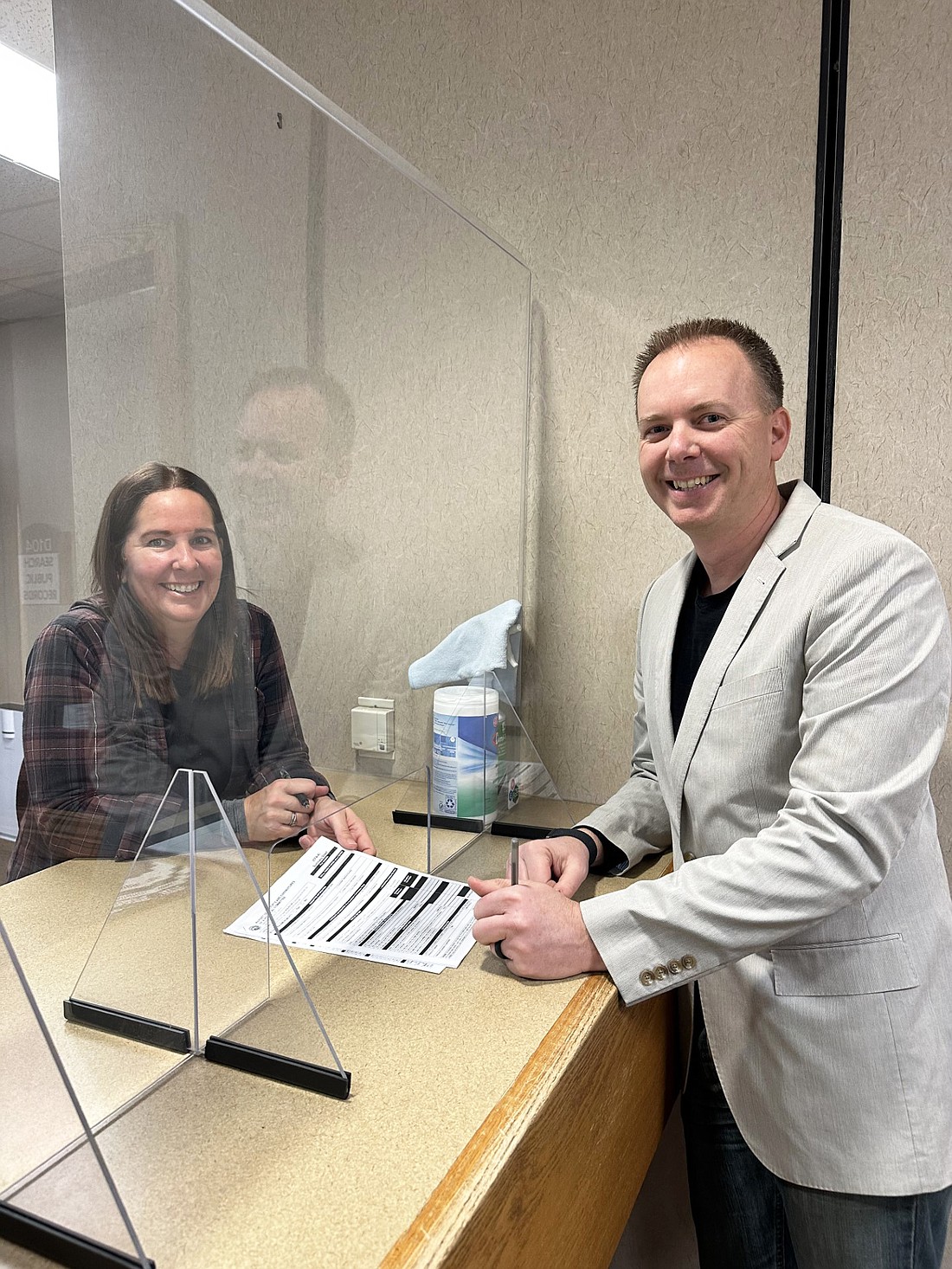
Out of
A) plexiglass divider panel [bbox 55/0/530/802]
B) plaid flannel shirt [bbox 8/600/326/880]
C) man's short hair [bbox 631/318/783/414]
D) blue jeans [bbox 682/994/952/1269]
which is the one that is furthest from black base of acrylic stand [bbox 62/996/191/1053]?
man's short hair [bbox 631/318/783/414]

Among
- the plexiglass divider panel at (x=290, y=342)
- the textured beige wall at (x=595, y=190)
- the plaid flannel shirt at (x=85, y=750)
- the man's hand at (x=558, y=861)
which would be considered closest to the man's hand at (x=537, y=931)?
the man's hand at (x=558, y=861)

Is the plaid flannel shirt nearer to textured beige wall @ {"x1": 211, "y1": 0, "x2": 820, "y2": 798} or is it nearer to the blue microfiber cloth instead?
the blue microfiber cloth

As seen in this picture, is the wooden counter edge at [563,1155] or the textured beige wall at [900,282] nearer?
the wooden counter edge at [563,1155]

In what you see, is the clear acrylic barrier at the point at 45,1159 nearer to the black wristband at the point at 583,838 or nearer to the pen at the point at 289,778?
the pen at the point at 289,778

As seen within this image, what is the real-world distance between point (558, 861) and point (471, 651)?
1.16 feet

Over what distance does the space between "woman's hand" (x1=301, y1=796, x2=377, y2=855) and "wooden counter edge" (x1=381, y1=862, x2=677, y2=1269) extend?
319mm

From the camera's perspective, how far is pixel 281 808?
899 mm

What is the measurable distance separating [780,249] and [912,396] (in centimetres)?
30

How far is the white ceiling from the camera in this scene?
1.96ft

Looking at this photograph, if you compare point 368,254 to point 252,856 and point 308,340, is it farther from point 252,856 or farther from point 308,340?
point 252,856

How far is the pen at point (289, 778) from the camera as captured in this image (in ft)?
2.94

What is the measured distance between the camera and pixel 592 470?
1.52 m

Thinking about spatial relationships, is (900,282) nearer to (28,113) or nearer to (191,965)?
(28,113)

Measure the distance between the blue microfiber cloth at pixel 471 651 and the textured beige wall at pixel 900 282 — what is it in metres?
0.56
